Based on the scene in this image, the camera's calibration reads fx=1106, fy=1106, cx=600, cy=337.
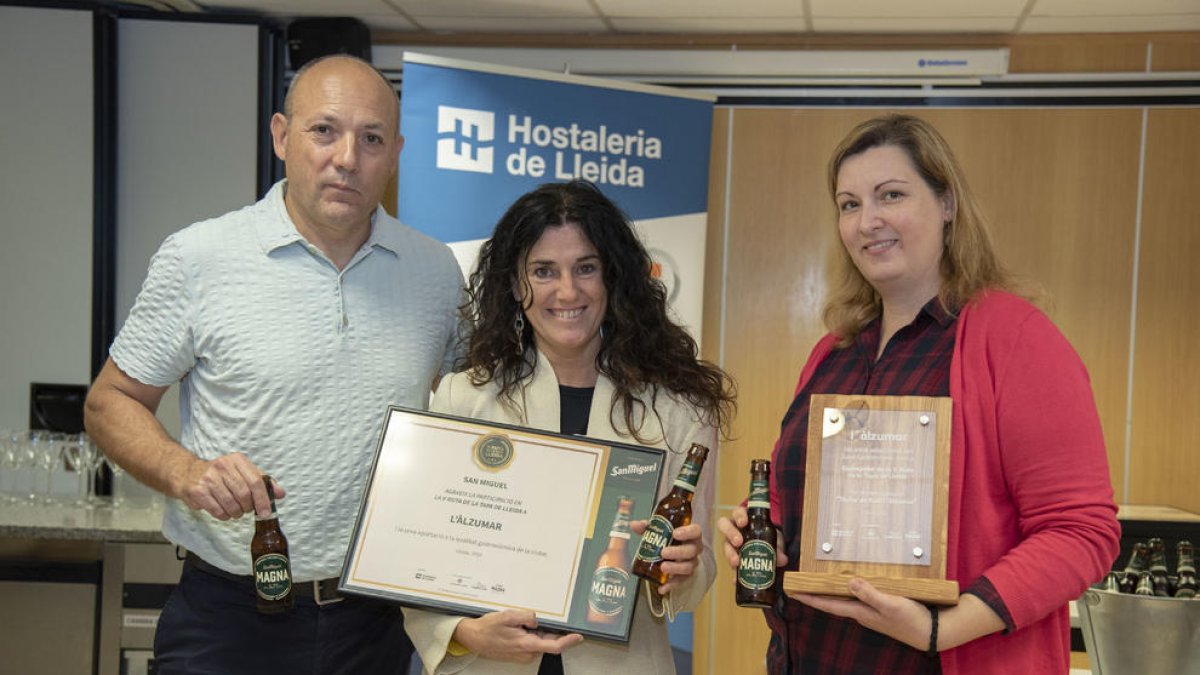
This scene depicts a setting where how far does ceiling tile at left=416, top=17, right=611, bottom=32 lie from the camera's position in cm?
540

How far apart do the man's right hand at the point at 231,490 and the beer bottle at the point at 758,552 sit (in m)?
0.86

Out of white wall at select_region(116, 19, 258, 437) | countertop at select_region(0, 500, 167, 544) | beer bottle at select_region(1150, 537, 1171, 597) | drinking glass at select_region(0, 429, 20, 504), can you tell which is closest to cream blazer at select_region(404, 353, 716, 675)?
beer bottle at select_region(1150, 537, 1171, 597)

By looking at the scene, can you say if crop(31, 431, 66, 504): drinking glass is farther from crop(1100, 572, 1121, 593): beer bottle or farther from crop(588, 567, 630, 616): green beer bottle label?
crop(1100, 572, 1121, 593): beer bottle

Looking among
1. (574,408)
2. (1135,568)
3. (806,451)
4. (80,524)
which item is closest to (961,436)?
(806,451)

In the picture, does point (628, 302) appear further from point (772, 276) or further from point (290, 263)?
point (772, 276)

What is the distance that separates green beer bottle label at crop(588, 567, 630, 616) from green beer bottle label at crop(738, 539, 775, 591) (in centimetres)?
23

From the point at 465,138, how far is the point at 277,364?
2.52m

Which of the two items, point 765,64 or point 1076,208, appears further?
point 765,64

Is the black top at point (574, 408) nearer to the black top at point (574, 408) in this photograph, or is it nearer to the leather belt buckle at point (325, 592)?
the black top at point (574, 408)

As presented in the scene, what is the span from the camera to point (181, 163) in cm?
540

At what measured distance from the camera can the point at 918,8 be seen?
491 centimetres

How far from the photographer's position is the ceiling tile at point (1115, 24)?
502 centimetres

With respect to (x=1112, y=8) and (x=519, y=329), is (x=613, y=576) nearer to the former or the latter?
(x=519, y=329)

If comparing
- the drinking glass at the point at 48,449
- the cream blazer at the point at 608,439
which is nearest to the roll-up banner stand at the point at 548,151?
the drinking glass at the point at 48,449
